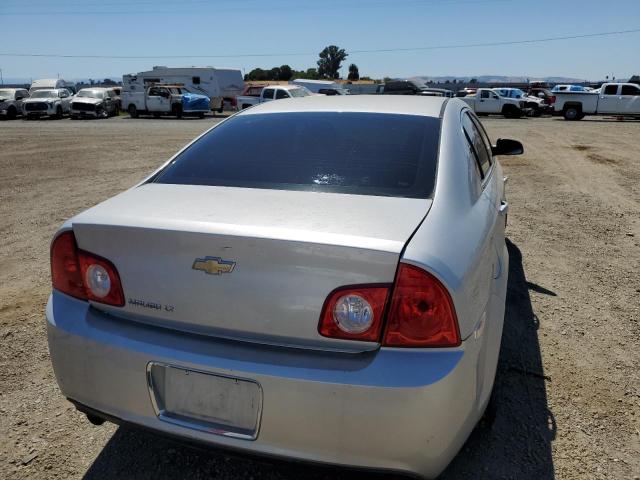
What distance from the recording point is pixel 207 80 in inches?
1319

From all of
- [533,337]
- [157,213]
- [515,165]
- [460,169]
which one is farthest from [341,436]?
[515,165]

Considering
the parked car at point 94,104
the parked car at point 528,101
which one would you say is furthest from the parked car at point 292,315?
the parked car at point 528,101

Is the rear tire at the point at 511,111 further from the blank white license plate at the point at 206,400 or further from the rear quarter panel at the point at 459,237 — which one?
the blank white license plate at the point at 206,400

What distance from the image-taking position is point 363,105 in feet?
9.92

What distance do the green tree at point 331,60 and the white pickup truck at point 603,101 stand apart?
8993cm

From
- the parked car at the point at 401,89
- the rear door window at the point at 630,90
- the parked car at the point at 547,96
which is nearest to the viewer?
the parked car at the point at 401,89

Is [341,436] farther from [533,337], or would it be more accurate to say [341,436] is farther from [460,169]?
[533,337]

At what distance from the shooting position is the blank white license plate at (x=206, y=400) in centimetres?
174

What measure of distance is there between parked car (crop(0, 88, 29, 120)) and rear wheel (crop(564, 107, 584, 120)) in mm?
30858

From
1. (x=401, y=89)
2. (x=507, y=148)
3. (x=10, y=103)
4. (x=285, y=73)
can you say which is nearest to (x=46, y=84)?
(x=10, y=103)

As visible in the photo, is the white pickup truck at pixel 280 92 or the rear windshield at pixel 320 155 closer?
the rear windshield at pixel 320 155

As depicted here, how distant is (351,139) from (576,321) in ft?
7.69

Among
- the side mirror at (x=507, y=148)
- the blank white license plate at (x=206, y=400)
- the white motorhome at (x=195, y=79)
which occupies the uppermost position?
the white motorhome at (x=195, y=79)

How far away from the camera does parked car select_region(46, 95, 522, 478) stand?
1.65m
